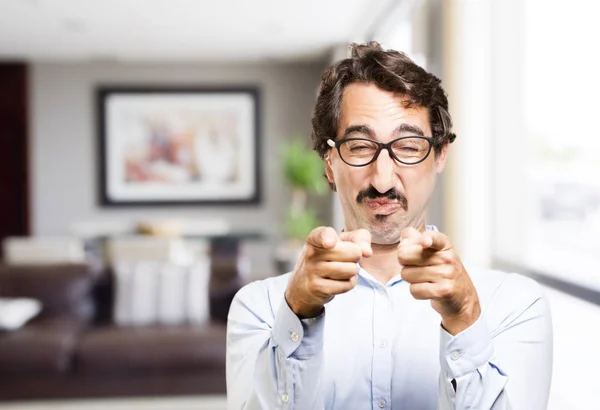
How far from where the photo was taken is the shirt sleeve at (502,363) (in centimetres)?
92

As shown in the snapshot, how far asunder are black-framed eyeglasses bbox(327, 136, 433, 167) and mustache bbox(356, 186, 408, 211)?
0.04m

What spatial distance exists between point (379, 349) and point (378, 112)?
1.31 feet

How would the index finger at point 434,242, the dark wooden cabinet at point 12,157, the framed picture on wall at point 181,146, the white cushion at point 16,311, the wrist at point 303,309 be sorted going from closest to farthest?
the index finger at point 434,242 < the wrist at point 303,309 < the white cushion at point 16,311 < the dark wooden cabinet at point 12,157 < the framed picture on wall at point 181,146

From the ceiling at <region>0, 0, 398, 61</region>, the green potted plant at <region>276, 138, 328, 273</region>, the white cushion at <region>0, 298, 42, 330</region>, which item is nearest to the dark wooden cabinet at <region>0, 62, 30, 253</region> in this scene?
the ceiling at <region>0, 0, 398, 61</region>

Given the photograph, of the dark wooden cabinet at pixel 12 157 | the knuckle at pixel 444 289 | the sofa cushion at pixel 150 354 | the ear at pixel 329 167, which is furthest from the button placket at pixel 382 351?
the dark wooden cabinet at pixel 12 157

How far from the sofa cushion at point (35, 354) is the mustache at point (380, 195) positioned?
342 centimetres

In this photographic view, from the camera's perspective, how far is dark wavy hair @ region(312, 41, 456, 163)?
1.15 metres

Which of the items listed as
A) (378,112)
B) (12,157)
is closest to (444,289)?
(378,112)

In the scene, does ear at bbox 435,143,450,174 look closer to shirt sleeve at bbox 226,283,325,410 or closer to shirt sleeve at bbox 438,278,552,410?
shirt sleeve at bbox 438,278,552,410

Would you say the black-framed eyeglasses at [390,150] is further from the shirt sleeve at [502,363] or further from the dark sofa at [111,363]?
the dark sofa at [111,363]

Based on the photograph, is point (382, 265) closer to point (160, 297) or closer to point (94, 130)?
point (160, 297)

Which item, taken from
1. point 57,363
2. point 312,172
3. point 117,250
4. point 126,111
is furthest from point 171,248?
point 126,111

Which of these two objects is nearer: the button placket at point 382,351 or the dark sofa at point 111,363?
the button placket at point 382,351

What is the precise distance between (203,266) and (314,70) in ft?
15.9
